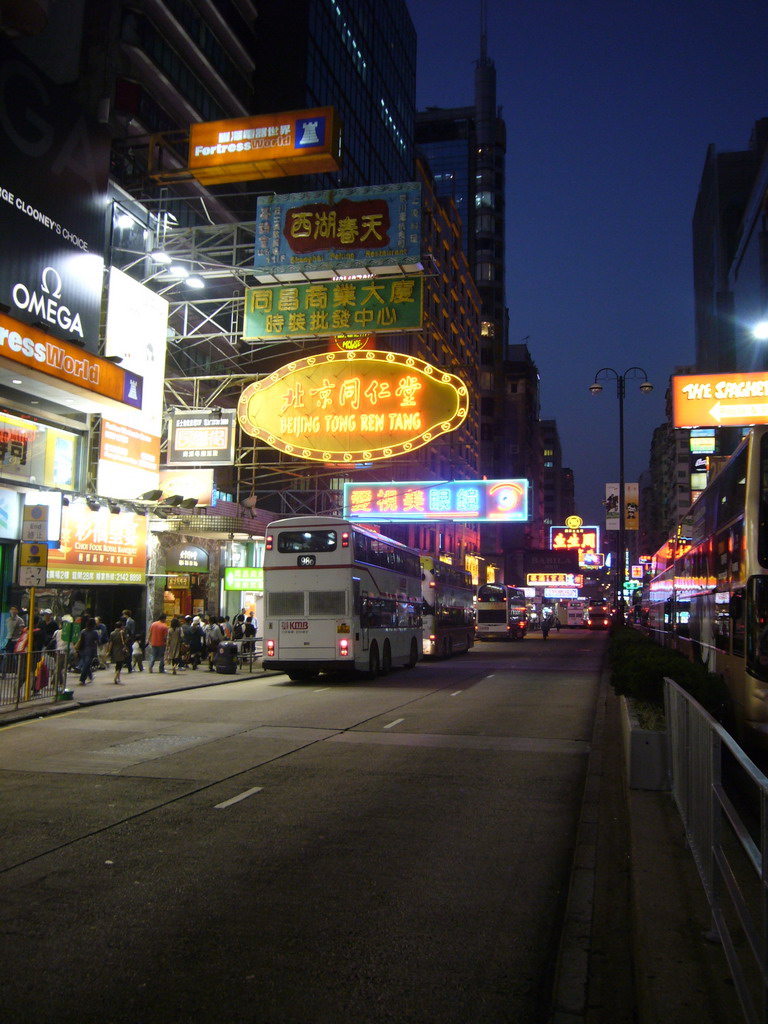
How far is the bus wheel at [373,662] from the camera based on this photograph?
25.3 meters

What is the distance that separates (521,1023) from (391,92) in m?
84.4

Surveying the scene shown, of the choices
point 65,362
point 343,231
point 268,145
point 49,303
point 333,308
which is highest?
point 268,145

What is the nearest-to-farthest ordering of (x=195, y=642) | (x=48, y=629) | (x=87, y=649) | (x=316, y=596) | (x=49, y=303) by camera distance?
(x=87, y=649) < (x=48, y=629) < (x=316, y=596) < (x=49, y=303) < (x=195, y=642)

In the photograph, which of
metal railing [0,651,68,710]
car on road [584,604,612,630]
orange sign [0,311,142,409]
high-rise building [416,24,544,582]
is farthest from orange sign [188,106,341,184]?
high-rise building [416,24,544,582]

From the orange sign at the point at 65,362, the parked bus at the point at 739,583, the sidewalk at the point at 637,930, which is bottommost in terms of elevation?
the sidewalk at the point at 637,930

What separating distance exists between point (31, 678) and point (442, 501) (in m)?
22.9

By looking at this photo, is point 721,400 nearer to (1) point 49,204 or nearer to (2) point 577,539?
(1) point 49,204

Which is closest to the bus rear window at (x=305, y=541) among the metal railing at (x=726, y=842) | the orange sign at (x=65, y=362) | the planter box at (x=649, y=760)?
the orange sign at (x=65, y=362)

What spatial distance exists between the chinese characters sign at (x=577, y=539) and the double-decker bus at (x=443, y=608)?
53.3 meters

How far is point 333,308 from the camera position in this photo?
27.8 m

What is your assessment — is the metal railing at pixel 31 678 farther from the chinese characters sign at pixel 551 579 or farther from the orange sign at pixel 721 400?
the chinese characters sign at pixel 551 579

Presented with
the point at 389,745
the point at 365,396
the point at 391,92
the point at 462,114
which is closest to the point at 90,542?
the point at 365,396

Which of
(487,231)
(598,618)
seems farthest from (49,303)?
(487,231)

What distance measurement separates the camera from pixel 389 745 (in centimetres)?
1286
